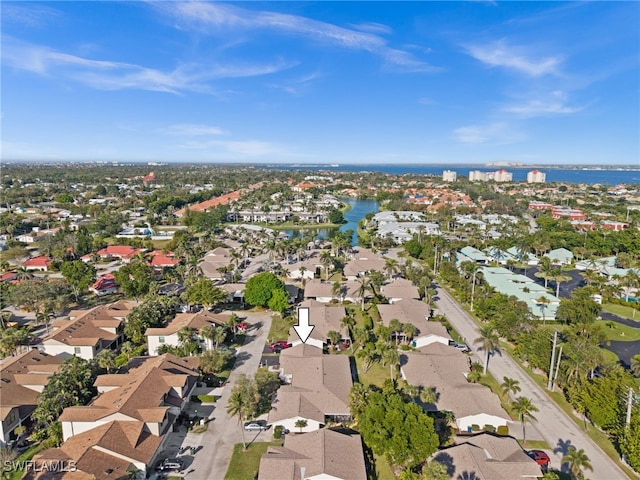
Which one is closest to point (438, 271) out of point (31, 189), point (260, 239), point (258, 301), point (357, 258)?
point (357, 258)

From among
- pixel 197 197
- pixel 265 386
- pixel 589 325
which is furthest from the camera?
pixel 197 197

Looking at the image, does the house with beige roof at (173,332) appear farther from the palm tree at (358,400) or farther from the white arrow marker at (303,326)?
the palm tree at (358,400)

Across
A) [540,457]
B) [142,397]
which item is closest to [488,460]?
[540,457]

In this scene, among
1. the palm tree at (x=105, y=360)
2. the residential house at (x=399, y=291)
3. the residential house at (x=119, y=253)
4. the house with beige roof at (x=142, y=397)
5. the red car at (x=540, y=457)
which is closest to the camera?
the red car at (x=540, y=457)

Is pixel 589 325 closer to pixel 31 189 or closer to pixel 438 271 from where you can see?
pixel 438 271

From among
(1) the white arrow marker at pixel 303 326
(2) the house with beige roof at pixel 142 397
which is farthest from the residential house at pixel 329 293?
(2) the house with beige roof at pixel 142 397

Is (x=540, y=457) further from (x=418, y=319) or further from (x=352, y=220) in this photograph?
(x=352, y=220)
